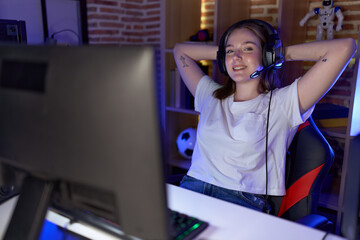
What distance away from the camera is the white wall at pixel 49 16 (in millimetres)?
2635

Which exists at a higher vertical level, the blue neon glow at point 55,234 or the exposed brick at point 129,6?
the exposed brick at point 129,6

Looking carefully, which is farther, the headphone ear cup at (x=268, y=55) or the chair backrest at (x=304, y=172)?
the headphone ear cup at (x=268, y=55)

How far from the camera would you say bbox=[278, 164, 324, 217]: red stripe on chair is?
1.19 m

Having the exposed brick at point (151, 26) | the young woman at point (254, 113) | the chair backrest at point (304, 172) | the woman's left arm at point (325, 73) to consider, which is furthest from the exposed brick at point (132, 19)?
the chair backrest at point (304, 172)

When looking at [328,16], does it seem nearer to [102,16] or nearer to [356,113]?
[356,113]

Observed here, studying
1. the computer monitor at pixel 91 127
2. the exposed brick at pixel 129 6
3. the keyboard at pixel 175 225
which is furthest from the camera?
the exposed brick at pixel 129 6

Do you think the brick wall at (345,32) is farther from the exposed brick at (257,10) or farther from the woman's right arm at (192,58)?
the woman's right arm at (192,58)

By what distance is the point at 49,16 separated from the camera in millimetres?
2850

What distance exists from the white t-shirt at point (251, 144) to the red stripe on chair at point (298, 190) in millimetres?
33

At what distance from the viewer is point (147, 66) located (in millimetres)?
474

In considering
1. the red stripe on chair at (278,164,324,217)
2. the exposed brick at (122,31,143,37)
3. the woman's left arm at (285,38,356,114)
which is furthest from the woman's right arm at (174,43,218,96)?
the exposed brick at (122,31,143,37)

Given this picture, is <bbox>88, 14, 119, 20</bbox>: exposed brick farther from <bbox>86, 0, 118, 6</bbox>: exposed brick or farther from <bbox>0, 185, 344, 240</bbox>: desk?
<bbox>0, 185, 344, 240</bbox>: desk

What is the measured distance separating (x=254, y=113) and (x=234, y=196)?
1.20 ft

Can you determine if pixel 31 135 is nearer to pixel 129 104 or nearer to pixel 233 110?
pixel 129 104
